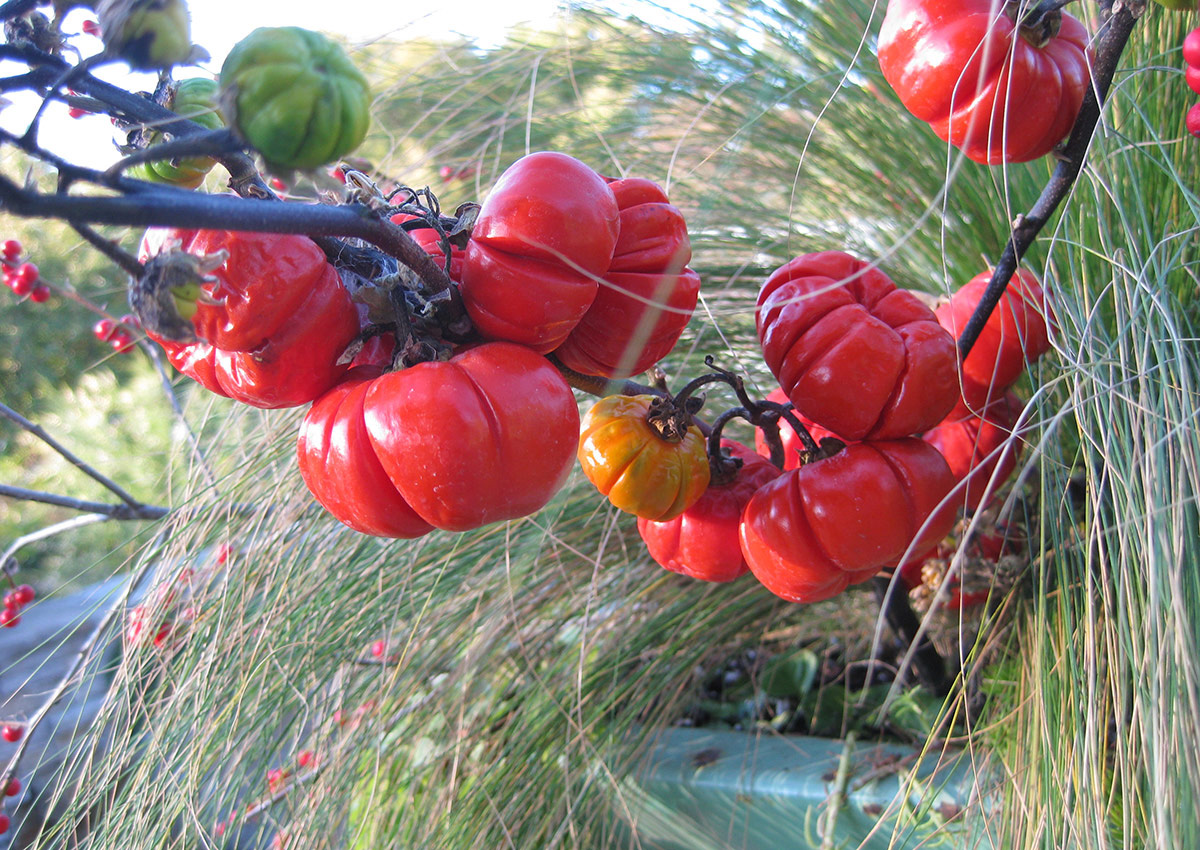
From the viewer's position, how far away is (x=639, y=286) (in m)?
0.47

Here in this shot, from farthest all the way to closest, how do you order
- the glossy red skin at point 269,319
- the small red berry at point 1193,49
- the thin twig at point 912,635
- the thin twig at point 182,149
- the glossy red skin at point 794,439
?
1. the thin twig at point 912,635
2. the glossy red skin at point 794,439
3. the small red berry at point 1193,49
4. the glossy red skin at point 269,319
5. the thin twig at point 182,149

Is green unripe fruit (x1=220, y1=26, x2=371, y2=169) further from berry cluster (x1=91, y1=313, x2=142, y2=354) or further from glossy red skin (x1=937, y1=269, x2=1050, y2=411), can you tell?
berry cluster (x1=91, y1=313, x2=142, y2=354)

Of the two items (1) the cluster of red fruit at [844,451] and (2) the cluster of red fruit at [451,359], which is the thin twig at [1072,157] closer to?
(1) the cluster of red fruit at [844,451]

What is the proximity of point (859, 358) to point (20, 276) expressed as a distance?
1.09m

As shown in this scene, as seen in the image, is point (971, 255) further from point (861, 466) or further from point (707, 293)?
point (861, 466)

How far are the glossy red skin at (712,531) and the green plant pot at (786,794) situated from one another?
0.34 meters

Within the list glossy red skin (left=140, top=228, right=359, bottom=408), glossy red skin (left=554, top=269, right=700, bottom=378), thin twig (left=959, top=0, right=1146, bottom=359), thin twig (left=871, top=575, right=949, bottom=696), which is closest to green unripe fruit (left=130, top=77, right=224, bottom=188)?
glossy red skin (left=140, top=228, right=359, bottom=408)

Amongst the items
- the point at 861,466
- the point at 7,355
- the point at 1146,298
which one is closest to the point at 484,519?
the point at 861,466

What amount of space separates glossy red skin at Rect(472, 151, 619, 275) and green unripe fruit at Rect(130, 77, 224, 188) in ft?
0.48

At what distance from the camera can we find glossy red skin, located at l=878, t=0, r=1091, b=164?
47 centimetres

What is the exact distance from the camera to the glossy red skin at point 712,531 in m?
0.59

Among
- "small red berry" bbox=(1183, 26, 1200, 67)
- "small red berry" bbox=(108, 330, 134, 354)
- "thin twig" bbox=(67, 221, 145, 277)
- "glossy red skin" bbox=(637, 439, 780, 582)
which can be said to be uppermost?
"small red berry" bbox=(1183, 26, 1200, 67)

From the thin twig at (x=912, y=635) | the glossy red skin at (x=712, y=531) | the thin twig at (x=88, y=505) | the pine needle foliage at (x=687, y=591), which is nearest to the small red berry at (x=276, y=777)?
the pine needle foliage at (x=687, y=591)

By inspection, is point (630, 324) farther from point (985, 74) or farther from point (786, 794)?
point (786, 794)
